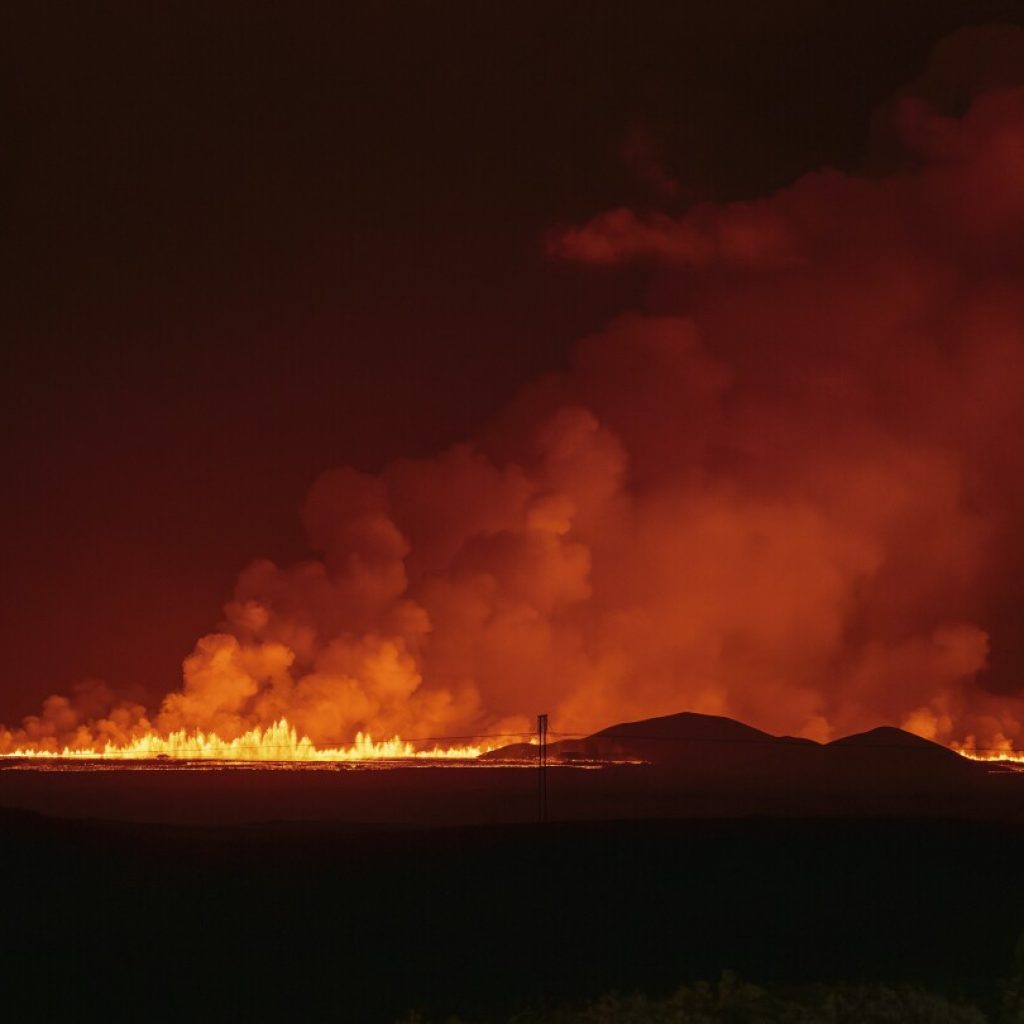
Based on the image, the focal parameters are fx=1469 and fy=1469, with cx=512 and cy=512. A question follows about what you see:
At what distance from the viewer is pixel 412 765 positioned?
91062 millimetres

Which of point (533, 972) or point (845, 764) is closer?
point (533, 972)

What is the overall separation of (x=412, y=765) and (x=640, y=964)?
70.8 meters

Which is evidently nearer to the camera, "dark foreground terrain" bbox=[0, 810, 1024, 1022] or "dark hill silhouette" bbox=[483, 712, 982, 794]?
"dark foreground terrain" bbox=[0, 810, 1024, 1022]

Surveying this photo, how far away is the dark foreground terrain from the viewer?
20500 mm

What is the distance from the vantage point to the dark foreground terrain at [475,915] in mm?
20500

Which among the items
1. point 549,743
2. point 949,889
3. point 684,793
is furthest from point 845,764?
point 949,889

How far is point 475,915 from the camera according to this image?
23.2 metres

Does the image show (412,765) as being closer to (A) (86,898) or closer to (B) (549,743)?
(B) (549,743)

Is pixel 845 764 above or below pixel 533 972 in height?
above

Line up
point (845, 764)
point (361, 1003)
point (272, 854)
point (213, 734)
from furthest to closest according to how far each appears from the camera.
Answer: point (845, 764), point (213, 734), point (272, 854), point (361, 1003)

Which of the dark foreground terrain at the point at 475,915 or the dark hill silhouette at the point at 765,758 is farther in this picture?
the dark hill silhouette at the point at 765,758

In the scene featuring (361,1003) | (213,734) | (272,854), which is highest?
(213,734)

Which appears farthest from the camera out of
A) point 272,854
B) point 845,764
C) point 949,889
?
point 845,764

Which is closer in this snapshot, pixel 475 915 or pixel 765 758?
pixel 475 915
